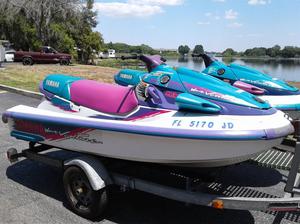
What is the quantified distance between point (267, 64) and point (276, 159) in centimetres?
580

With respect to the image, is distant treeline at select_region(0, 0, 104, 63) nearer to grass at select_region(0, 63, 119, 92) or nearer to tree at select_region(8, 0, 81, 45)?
tree at select_region(8, 0, 81, 45)

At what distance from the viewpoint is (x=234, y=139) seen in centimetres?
325

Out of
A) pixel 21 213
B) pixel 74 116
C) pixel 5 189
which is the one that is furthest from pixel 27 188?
pixel 74 116

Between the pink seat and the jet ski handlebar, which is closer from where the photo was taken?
the pink seat

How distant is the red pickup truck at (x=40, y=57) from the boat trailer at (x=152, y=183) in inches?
870

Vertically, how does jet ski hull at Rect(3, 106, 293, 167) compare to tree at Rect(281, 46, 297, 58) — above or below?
below

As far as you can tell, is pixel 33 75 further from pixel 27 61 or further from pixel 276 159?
pixel 276 159

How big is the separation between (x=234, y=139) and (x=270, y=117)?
51cm

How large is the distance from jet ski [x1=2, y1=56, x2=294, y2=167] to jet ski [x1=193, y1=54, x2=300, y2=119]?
5.46 feet

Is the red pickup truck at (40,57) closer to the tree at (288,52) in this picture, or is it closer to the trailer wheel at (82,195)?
the tree at (288,52)

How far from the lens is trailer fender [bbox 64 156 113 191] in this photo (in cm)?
385

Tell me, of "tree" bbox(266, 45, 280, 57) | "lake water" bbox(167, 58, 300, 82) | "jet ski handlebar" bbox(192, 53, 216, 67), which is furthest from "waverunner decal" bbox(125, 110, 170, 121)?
"tree" bbox(266, 45, 280, 57)

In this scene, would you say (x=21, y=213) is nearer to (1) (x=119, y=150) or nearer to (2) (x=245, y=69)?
(1) (x=119, y=150)

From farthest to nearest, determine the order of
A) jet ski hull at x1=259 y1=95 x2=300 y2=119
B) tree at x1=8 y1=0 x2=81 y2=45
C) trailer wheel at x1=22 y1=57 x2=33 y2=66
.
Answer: tree at x1=8 y1=0 x2=81 y2=45 < trailer wheel at x1=22 y1=57 x2=33 y2=66 < jet ski hull at x1=259 y1=95 x2=300 y2=119
